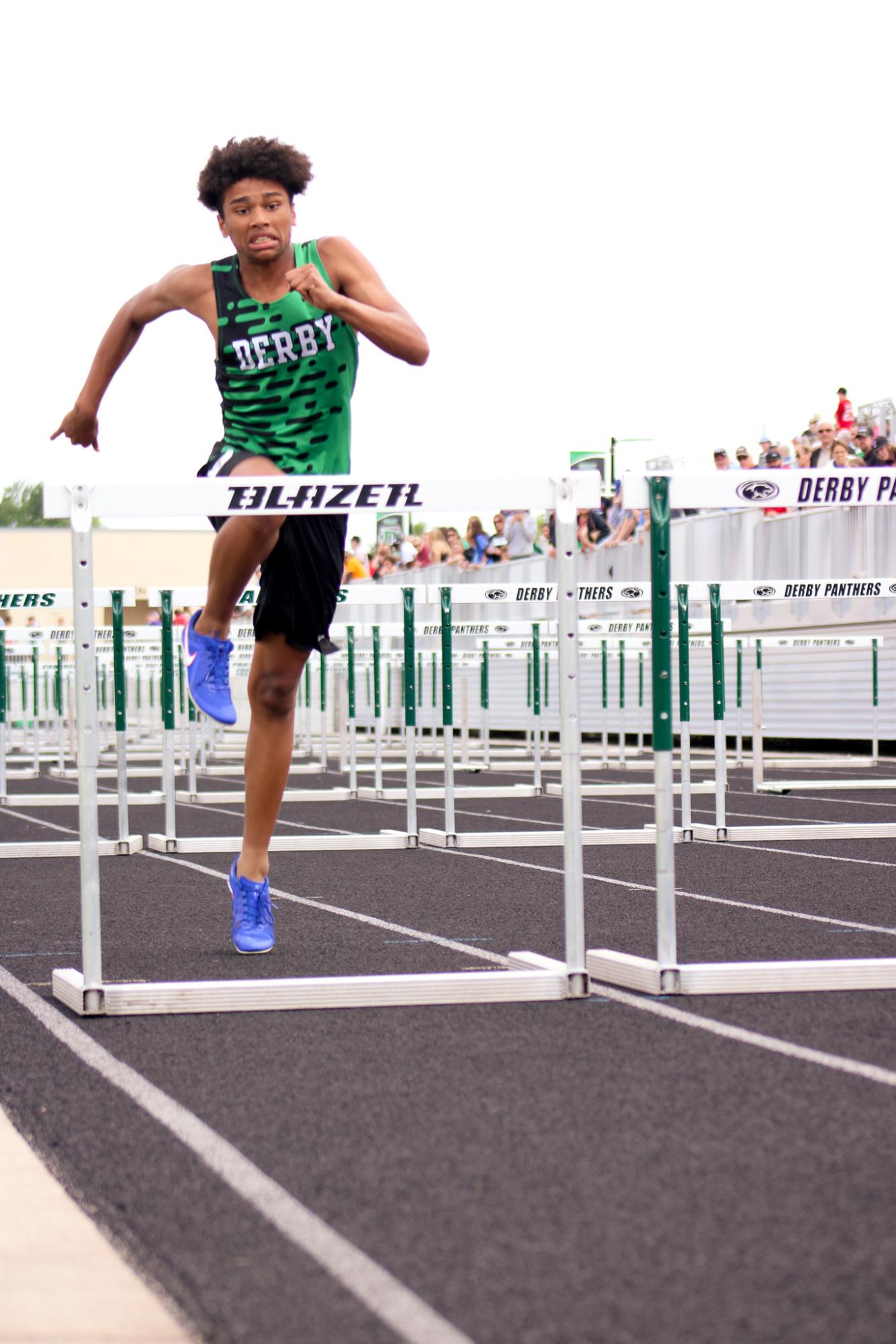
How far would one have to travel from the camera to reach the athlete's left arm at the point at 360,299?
4203mm

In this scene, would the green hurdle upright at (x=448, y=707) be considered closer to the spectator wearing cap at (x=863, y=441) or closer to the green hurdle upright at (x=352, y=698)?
the green hurdle upright at (x=352, y=698)

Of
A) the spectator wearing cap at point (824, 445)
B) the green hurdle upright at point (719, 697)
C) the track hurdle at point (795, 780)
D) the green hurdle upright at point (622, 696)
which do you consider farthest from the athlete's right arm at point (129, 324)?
the spectator wearing cap at point (824, 445)

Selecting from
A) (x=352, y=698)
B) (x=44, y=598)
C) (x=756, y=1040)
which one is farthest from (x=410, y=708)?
(x=756, y=1040)

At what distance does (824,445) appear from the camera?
1897 centimetres

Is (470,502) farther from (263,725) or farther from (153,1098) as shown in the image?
(153,1098)

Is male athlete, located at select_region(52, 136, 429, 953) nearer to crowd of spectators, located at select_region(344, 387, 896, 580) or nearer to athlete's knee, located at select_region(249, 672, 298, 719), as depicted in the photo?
athlete's knee, located at select_region(249, 672, 298, 719)

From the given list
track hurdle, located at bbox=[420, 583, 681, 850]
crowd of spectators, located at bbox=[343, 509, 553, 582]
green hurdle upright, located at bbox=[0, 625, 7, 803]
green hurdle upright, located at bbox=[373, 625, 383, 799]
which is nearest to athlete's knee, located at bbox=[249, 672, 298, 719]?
track hurdle, located at bbox=[420, 583, 681, 850]

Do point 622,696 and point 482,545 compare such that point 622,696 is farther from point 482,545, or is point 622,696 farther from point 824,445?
point 482,545

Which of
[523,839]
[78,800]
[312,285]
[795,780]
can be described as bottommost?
[795,780]

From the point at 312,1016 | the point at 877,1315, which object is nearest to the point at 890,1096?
the point at 877,1315

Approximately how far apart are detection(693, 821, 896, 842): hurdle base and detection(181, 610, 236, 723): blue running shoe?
627 centimetres

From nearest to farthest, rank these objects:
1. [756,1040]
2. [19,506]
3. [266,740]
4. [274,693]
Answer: [756,1040] → [274,693] → [266,740] → [19,506]

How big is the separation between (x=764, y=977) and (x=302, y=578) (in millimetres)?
1509

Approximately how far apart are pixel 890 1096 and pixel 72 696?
23578 millimetres
